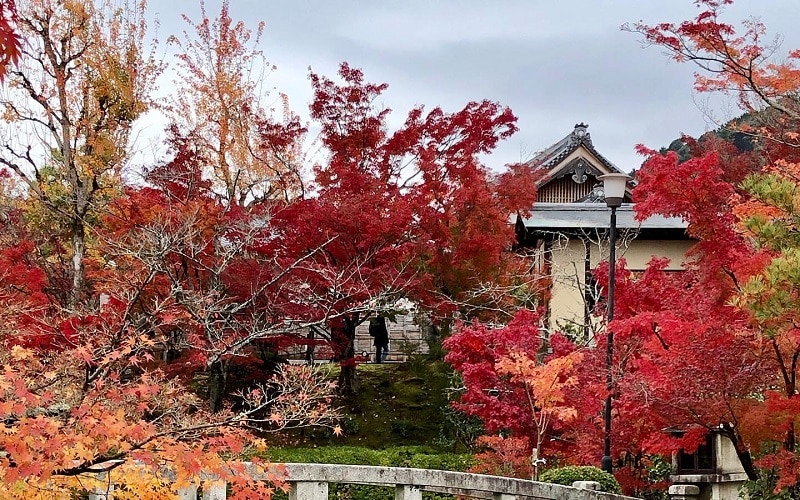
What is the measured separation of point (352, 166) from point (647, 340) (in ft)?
24.2

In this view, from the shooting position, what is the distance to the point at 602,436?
1363 centimetres

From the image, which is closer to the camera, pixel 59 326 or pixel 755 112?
pixel 59 326

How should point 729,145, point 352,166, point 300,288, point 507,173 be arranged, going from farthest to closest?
point 729,145
point 507,173
point 352,166
point 300,288

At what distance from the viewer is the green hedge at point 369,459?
51.4ft

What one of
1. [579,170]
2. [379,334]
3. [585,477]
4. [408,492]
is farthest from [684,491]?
[579,170]

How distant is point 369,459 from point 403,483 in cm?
606

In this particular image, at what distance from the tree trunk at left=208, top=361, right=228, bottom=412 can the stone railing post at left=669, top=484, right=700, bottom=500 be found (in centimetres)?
851

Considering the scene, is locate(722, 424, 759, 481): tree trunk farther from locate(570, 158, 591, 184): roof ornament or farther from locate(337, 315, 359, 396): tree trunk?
locate(570, 158, 591, 184): roof ornament

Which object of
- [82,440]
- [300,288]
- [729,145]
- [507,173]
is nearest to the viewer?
[82,440]

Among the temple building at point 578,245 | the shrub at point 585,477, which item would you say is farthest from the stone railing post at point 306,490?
the temple building at point 578,245

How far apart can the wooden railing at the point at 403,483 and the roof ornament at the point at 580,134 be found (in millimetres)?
18536

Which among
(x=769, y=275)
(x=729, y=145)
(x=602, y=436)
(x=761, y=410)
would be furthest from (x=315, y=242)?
(x=729, y=145)

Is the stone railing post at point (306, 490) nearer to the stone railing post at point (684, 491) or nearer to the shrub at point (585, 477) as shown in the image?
the shrub at point (585, 477)

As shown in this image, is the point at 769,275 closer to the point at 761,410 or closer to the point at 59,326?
the point at 761,410
